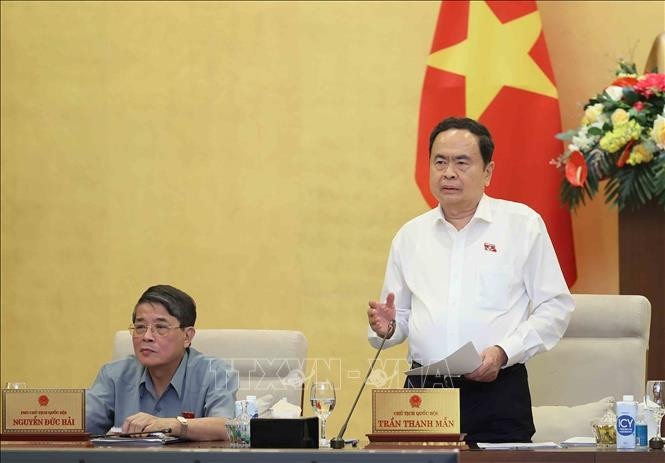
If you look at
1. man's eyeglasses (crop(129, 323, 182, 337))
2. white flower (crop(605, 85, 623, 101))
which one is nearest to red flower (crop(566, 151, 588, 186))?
white flower (crop(605, 85, 623, 101))

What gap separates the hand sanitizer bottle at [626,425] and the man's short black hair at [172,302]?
124cm

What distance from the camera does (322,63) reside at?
5.19 m

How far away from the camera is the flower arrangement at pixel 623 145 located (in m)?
4.07

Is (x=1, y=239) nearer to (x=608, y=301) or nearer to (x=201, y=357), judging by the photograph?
(x=201, y=357)

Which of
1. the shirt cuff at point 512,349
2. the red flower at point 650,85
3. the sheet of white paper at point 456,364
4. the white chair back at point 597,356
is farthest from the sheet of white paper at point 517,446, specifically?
the red flower at point 650,85

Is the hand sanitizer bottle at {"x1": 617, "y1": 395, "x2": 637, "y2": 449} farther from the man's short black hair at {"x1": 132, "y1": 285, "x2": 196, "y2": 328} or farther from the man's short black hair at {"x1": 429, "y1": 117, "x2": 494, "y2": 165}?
the man's short black hair at {"x1": 132, "y1": 285, "x2": 196, "y2": 328}

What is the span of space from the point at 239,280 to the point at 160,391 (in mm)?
2031

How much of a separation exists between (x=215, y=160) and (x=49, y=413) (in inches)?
108

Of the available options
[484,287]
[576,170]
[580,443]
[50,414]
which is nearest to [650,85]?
[576,170]

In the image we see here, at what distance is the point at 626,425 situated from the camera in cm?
256

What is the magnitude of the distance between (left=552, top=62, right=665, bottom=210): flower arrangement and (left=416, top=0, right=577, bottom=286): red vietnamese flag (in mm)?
197

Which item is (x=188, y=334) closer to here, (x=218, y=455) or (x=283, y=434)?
(x=283, y=434)

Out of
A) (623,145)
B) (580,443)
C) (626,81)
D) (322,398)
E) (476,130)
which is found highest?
(626,81)

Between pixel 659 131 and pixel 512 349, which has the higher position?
pixel 659 131
